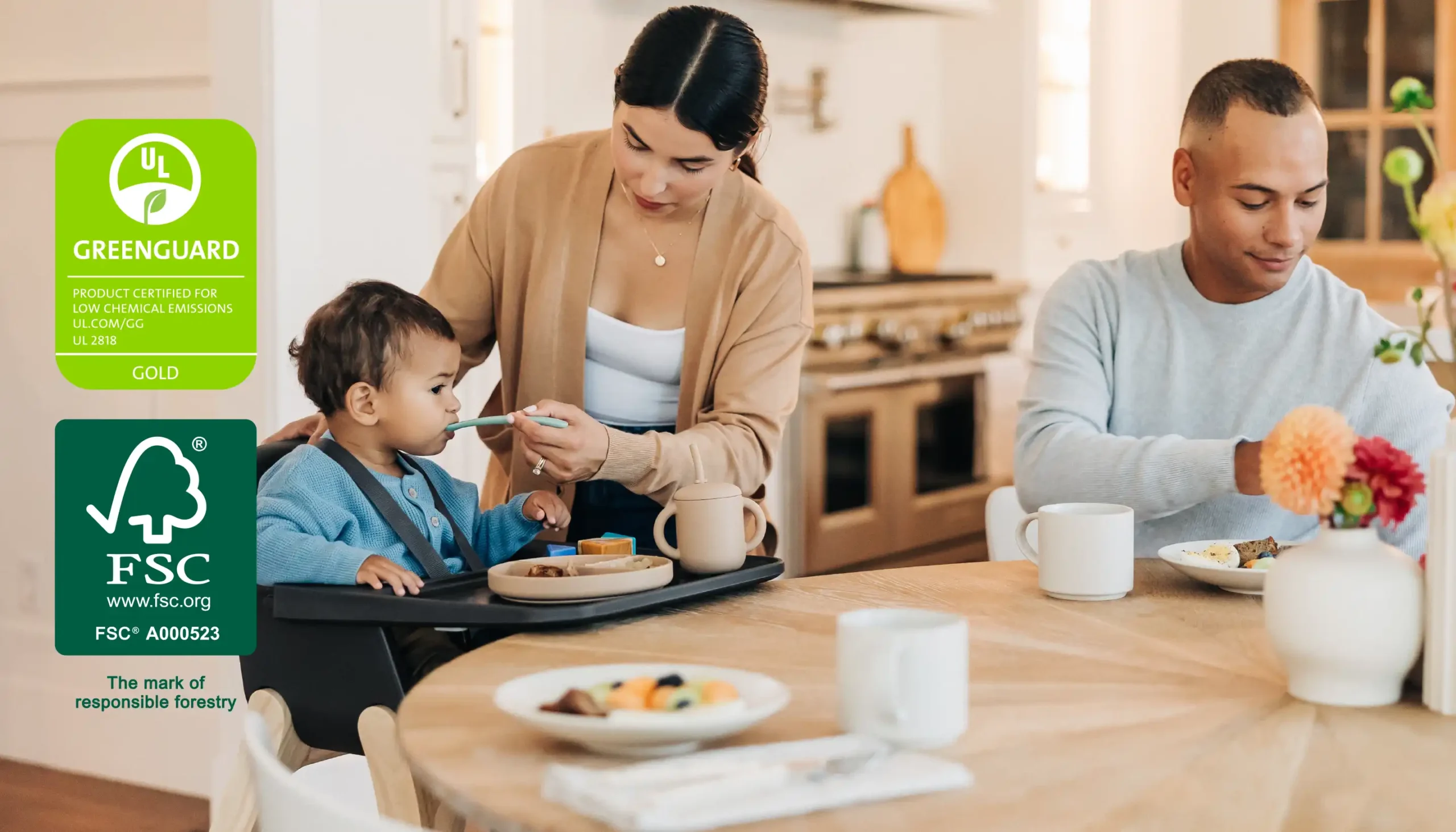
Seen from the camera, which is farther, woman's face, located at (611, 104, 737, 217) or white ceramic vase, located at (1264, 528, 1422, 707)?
woman's face, located at (611, 104, 737, 217)

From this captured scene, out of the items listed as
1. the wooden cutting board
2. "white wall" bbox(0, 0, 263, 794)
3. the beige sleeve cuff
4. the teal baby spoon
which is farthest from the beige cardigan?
the wooden cutting board

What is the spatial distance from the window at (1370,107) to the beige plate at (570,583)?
4050 mm

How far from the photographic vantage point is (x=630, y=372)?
2.14m

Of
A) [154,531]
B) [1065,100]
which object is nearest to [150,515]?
[154,531]

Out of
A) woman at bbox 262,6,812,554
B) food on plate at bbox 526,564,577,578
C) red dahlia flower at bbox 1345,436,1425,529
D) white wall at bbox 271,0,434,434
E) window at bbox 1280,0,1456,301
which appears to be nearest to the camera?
red dahlia flower at bbox 1345,436,1425,529

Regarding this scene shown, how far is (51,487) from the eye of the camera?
3.26 m

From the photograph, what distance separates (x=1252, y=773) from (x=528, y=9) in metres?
3.16

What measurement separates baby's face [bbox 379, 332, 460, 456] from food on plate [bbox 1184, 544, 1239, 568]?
0.89 m

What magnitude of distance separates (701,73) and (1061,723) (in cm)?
102

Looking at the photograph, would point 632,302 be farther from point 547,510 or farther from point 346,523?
point 346,523

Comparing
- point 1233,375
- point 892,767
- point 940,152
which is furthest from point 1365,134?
point 892,767

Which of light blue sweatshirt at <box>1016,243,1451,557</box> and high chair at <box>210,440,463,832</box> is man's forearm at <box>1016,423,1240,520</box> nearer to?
light blue sweatshirt at <box>1016,243,1451,557</box>

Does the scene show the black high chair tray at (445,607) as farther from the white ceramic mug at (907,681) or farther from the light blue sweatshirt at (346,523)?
the white ceramic mug at (907,681)

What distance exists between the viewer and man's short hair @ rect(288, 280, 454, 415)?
184 cm
